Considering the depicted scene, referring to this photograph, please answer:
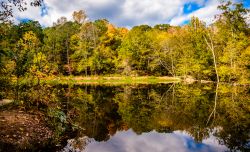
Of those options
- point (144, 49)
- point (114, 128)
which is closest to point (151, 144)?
point (114, 128)

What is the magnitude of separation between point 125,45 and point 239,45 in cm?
2992

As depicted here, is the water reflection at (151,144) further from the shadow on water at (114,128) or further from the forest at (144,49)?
the forest at (144,49)

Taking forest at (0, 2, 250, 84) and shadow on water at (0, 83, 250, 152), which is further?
forest at (0, 2, 250, 84)

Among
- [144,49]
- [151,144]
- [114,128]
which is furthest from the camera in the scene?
[144,49]

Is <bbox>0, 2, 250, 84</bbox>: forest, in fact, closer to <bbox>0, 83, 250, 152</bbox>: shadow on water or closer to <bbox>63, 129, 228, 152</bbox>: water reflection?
<bbox>0, 83, 250, 152</bbox>: shadow on water

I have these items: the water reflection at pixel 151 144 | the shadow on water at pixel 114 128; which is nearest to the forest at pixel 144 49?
the shadow on water at pixel 114 128

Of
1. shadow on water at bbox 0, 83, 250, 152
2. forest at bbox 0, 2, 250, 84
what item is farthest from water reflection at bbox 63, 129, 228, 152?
forest at bbox 0, 2, 250, 84

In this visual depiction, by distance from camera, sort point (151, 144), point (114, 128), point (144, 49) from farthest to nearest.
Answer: point (144, 49) < point (114, 128) < point (151, 144)

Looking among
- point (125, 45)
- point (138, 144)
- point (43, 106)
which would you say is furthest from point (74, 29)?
point (138, 144)

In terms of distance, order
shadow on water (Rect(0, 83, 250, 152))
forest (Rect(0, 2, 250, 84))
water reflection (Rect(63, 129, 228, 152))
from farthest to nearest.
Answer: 1. forest (Rect(0, 2, 250, 84))
2. water reflection (Rect(63, 129, 228, 152))
3. shadow on water (Rect(0, 83, 250, 152))

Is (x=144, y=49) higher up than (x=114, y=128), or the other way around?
(x=144, y=49)

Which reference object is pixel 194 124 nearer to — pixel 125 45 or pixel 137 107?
pixel 137 107

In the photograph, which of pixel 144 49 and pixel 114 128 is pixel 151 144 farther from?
pixel 144 49

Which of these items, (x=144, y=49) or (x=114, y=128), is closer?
(x=114, y=128)
